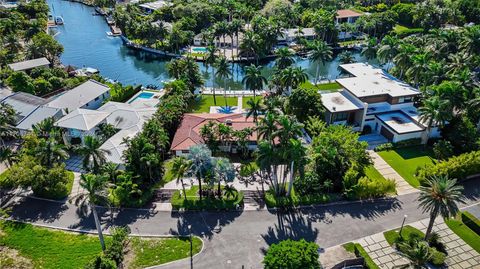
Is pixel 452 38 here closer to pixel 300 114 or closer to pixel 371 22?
pixel 371 22

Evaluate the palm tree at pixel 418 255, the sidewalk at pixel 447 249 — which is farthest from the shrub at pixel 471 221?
the palm tree at pixel 418 255

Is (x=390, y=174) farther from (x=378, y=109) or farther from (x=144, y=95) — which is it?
(x=144, y=95)

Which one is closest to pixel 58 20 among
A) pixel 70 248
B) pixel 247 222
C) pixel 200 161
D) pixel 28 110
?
pixel 28 110

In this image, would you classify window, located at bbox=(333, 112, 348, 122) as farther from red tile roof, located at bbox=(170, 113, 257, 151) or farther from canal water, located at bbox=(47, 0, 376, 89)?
canal water, located at bbox=(47, 0, 376, 89)

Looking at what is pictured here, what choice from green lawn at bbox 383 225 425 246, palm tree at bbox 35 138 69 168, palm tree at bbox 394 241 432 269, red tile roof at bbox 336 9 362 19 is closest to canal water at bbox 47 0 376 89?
red tile roof at bbox 336 9 362 19

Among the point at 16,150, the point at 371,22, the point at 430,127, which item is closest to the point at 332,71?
the point at 371,22
